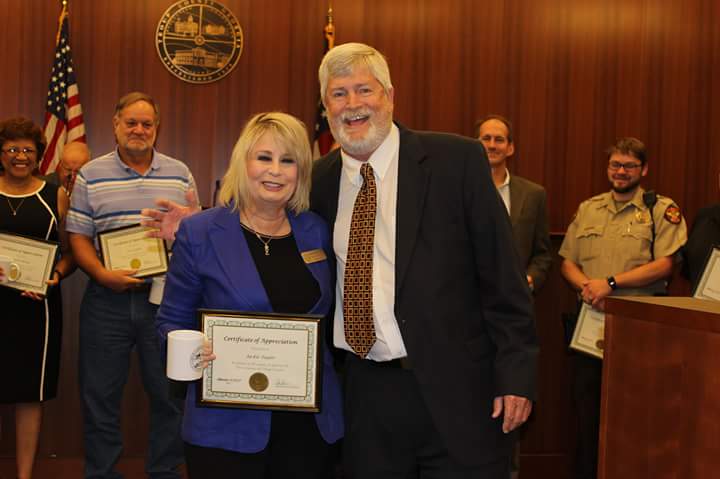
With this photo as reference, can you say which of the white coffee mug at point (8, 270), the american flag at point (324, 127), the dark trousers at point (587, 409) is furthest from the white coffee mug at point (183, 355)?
the american flag at point (324, 127)

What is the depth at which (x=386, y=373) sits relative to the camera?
2.25 m

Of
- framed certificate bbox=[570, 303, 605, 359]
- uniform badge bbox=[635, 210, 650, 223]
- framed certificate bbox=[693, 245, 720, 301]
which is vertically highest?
uniform badge bbox=[635, 210, 650, 223]

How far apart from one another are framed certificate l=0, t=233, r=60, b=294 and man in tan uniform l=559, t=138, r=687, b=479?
2.97 metres

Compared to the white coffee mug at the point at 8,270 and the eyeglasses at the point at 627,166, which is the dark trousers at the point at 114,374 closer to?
the white coffee mug at the point at 8,270

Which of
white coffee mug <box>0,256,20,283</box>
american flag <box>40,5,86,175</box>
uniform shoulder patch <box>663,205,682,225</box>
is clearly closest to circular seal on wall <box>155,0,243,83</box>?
american flag <box>40,5,86,175</box>

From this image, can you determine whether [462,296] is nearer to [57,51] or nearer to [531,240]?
[531,240]

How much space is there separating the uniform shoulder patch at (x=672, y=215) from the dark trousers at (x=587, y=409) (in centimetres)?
94

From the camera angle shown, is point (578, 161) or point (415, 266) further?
point (578, 161)

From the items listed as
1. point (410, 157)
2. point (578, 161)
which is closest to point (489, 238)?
point (410, 157)

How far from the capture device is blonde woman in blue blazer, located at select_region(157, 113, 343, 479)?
225 centimetres

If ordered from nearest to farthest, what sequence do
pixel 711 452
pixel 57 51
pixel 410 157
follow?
pixel 711 452
pixel 410 157
pixel 57 51

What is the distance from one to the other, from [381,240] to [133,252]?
205 cm

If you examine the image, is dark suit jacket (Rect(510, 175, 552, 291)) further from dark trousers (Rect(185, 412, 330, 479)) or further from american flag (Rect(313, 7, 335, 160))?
dark trousers (Rect(185, 412, 330, 479))

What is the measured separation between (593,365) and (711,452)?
10.6 feet
